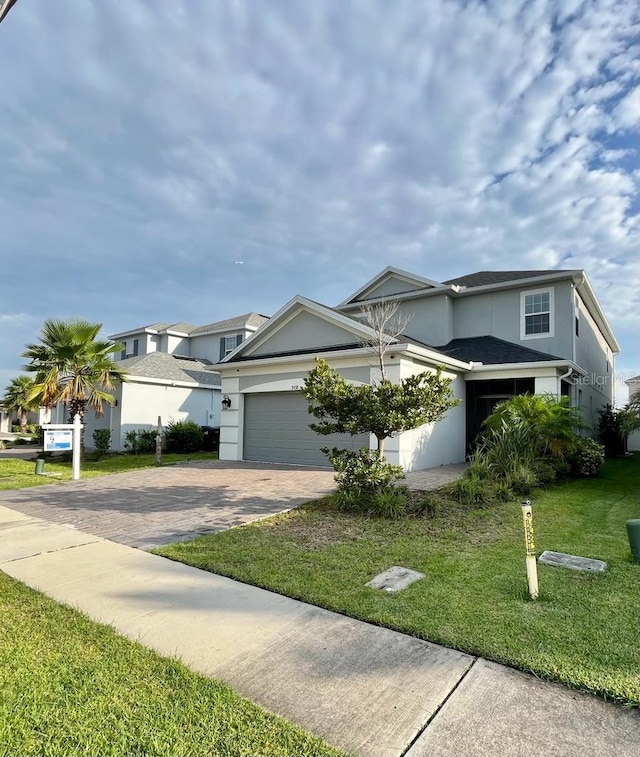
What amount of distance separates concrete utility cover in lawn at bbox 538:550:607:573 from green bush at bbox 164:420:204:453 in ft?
55.0

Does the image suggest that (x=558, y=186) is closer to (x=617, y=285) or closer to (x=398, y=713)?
(x=617, y=285)

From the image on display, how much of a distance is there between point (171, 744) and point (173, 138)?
1223 cm

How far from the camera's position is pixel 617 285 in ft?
62.2

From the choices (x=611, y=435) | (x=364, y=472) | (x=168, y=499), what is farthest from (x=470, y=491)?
(x=611, y=435)

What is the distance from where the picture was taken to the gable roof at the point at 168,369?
20731 millimetres

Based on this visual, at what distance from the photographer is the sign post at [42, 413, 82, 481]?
487 inches

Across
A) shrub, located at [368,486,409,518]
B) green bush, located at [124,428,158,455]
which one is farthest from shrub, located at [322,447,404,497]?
green bush, located at [124,428,158,455]

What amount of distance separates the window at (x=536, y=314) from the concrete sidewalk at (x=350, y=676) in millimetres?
14884

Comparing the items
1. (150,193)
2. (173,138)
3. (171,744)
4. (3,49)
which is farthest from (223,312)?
(171,744)

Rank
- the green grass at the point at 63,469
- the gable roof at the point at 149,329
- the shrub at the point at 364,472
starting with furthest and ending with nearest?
the gable roof at the point at 149,329 < the green grass at the point at 63,469 < the shrub at the point at 364,472

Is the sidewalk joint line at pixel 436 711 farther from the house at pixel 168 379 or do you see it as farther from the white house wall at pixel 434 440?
the house at pixel 168 379

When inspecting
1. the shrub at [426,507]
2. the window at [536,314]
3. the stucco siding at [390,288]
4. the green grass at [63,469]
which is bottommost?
the green grass at [63,469]

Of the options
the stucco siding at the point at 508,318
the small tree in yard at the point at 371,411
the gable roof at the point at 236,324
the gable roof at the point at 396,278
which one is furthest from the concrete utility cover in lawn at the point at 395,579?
the gable roof at the point at 236,324

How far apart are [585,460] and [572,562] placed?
7364 mm
